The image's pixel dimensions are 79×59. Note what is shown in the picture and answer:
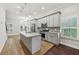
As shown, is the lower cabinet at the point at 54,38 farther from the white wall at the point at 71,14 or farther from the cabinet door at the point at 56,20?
the cabinet door at the point at 56,20

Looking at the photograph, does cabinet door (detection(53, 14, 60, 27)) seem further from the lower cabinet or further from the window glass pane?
the window glass pane

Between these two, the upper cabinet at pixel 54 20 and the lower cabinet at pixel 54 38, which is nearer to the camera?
the lower cabinet at pixel 54 38

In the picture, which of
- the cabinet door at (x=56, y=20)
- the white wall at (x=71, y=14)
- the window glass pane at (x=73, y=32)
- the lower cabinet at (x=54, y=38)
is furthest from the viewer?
the cabinet door at (x=56, y=20)

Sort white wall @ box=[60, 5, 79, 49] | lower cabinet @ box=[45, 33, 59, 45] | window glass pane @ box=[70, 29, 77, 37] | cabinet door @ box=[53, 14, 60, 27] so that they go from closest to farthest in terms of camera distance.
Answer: white wall @ box=[60, 5, 79, 49]
window glass pane @ box=[70, 29, 77, 37]
lower cabinet @ box=[45, 33, 59, 45]
cabinet door @ box=[53, 14, 60, 27]

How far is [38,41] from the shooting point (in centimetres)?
315

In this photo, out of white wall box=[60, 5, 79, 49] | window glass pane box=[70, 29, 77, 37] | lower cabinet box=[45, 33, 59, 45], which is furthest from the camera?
lower cabinet box=[45, 33, 59, 45]

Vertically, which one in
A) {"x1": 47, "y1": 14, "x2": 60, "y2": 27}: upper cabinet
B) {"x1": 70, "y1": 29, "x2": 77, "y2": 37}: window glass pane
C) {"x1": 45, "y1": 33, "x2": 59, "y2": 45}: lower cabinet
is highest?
{"x1": 47, "y1": 14, "x2": 60, "y2": 27}: upper cabinet

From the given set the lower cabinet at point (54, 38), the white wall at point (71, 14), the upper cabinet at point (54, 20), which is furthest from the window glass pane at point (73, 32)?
the upper cabinet at point (54, 20)

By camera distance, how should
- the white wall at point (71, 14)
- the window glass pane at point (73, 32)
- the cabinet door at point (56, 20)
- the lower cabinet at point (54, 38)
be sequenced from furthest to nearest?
1. the cabinet door at point (56, 20)
2. the lower cabinet at point (54, 38)
3. the window glass pane at point (73, 32)
4. the white wall at point (71, 14)

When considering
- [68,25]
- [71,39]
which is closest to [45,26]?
[68,25]

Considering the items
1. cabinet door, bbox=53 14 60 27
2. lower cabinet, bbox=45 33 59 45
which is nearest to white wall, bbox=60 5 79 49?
lower cabinet, bbox=45 33 59 45

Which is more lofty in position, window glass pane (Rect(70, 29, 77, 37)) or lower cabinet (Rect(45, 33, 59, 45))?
window glass pane (Rect(70, 29, 77, 37))
